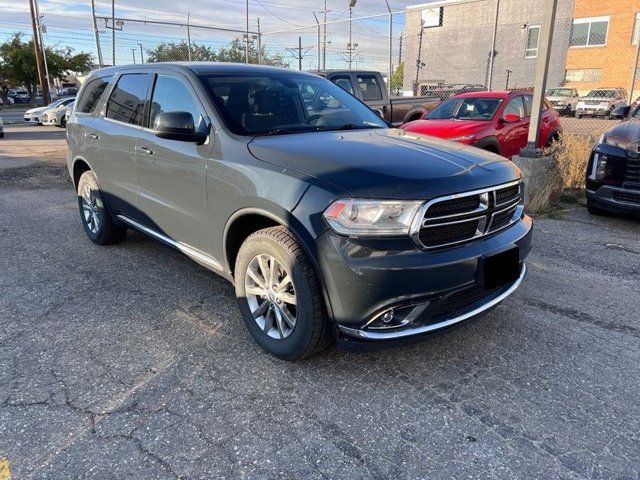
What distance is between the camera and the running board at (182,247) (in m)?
3.64

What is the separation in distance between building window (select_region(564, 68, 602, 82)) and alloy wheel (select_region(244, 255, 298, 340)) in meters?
41.3

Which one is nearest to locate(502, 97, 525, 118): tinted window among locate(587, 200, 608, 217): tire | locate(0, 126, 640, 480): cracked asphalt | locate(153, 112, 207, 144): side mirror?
locate(587, 200, 608, 217): tire

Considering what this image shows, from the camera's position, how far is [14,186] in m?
9.06

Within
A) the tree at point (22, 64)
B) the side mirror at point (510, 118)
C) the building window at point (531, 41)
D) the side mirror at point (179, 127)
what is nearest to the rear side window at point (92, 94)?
the side mirror at point (179, 127)

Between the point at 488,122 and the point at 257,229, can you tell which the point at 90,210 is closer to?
the point at 257,229

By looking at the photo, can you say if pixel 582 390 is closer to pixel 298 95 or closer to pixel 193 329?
pixel 193 329

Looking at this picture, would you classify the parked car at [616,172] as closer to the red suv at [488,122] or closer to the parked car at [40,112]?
the red suv at [488,122]

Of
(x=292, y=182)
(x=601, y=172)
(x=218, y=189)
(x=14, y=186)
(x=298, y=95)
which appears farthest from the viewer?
(x=14, y=186)

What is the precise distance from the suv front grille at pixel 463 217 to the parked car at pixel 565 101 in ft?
107

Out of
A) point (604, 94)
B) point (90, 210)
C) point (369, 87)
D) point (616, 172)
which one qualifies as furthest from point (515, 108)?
point (604, 94)

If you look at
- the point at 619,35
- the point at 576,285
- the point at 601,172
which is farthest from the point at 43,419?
the point at 619,35

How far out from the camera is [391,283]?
2576 mm

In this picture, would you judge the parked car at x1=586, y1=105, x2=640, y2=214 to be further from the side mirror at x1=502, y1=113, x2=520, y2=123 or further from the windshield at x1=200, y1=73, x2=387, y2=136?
the windshield at x1=200, y1=73, x2=387, y2=136

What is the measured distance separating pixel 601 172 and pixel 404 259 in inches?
180
